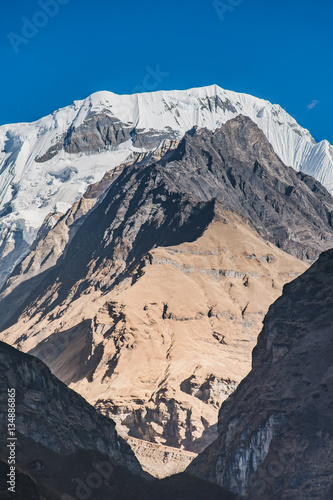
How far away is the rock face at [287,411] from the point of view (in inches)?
4860

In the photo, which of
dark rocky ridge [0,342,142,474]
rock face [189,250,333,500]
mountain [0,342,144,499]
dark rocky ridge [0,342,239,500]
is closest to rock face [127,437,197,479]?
rock face [189,250,333,500]

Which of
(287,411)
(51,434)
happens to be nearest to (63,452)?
Answer: (51,434)

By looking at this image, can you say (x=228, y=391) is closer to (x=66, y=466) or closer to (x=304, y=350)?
(x=304, y=350)

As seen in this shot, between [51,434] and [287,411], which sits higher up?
[287,411]

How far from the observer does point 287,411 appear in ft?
438

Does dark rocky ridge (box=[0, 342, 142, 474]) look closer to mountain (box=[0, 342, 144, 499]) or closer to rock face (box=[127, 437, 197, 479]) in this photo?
mountain (box=[0, 342, 144, 499])

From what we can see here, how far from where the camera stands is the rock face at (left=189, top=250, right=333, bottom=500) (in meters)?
123

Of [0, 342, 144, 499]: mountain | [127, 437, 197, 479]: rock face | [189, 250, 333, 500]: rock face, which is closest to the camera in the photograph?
[0, 342, 144, 499]: mountain

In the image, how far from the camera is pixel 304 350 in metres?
144

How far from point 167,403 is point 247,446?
182ft

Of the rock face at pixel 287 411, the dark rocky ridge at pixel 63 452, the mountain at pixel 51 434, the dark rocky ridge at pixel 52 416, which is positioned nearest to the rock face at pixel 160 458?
the rock face at pixel 287 411

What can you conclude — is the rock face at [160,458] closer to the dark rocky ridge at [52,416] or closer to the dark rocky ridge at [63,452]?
the dark rocky ridge at [63,452]

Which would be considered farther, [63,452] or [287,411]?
[287,411]

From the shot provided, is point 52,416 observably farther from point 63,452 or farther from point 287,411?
point 287,411
